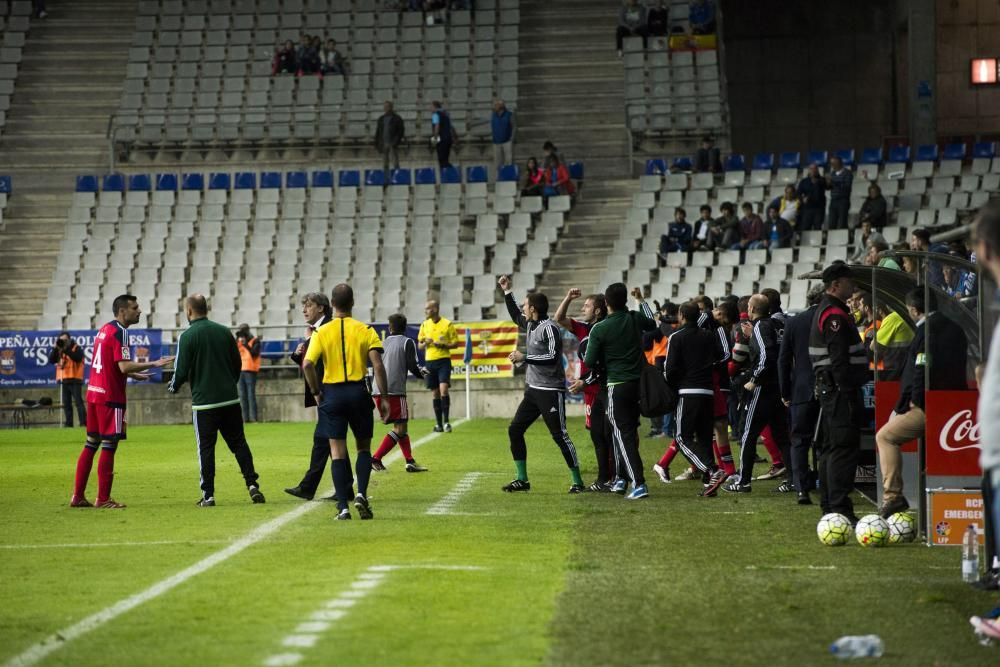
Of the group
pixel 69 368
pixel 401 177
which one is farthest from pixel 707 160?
pixel 69 368

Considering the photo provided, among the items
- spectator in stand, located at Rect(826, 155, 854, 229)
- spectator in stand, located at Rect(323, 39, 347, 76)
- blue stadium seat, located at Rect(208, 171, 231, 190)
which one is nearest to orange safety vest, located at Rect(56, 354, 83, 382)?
blue stadium seat, located at Rect(208, 171, 231, 190)

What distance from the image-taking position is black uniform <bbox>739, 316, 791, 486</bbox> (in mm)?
15219

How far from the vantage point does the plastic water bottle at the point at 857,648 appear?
6859 millimetres

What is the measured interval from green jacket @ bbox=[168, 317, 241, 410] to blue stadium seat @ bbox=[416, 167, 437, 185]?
23.5 meters

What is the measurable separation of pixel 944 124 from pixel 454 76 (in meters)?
13.5

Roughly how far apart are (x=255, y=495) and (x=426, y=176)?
23.9 m

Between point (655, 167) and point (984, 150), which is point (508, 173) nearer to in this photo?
point (655, 167)

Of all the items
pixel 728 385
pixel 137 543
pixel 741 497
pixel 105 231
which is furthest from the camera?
pixel 105 231

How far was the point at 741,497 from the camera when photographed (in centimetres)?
1488

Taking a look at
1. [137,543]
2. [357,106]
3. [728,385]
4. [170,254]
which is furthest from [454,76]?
[137,543]

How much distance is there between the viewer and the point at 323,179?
37844 millimetres

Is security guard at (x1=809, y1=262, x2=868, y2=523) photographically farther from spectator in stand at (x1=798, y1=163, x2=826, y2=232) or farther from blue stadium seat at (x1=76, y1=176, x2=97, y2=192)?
blue stadium seat at (x1=76, y1=176, x2=97, y2=192)

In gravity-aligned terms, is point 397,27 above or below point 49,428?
above

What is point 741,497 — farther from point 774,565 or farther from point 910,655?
point 910,655
